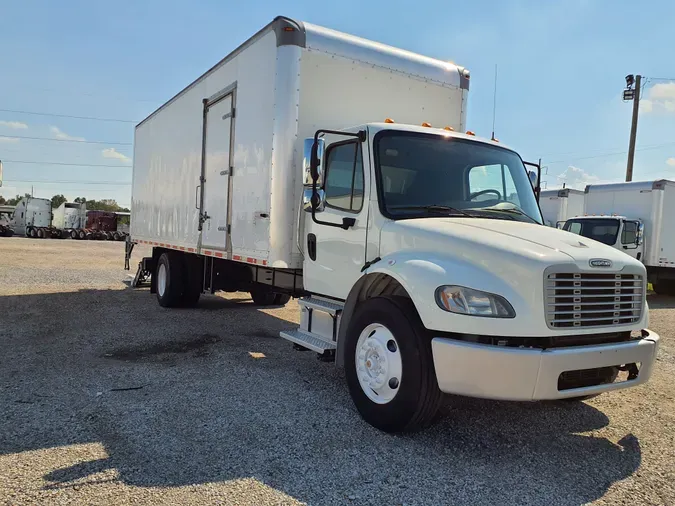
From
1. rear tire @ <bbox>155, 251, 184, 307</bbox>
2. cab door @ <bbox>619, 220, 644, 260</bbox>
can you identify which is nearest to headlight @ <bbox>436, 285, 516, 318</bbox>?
rear tire @ <bbox>155, 251, 184, 307</bbox>

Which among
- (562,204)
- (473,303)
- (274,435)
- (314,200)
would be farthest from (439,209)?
(562,204)

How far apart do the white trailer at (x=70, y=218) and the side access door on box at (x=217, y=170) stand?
41.6 metres

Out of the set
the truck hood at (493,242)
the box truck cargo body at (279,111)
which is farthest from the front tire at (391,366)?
the box truck cargo body at (279,111)

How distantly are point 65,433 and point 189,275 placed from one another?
19.0ft

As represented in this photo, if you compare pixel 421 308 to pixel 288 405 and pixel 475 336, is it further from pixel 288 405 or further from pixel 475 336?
pixel 288 405

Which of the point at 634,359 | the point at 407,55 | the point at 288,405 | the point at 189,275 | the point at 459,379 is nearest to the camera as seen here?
the point at 459,379

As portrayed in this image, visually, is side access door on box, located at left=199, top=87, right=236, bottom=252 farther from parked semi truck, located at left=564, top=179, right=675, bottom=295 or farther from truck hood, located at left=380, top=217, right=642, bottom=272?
parked semi truck, located at left=564, top=179, right=675, bottom=295

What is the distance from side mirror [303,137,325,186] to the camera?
15.7 feet

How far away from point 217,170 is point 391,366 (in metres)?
4.48

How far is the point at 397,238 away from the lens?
4406mm

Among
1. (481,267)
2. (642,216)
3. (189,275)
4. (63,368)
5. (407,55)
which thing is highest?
(407,55)

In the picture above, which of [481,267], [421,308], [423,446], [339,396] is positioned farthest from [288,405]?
[481,267]

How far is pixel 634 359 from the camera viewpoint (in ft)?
12.7

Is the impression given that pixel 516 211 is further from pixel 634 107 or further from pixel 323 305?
pixel 634 107
